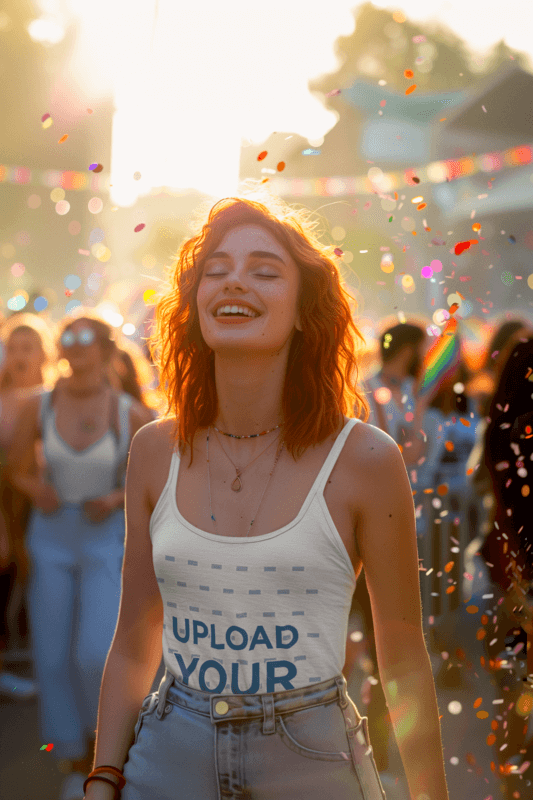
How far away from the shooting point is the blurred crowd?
352 cm

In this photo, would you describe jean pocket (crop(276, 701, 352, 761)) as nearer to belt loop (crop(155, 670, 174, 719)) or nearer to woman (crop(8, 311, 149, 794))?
belt loop (crop(155, 670, 174, 719))

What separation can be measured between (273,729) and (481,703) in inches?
137

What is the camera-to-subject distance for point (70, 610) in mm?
3600

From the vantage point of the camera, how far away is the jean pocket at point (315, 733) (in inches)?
53.1

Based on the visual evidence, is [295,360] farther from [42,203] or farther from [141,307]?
[42,203]

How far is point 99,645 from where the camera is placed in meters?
3.46

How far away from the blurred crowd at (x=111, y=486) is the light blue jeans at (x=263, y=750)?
1648 mm

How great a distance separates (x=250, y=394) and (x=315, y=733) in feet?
2.14

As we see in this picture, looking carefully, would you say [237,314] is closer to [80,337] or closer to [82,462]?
[82,462]

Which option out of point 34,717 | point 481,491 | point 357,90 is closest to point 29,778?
point 34,717

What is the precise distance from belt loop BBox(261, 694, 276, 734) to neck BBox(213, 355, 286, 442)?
504 mm

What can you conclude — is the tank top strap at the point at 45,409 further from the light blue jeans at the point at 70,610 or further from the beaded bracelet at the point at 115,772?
the beaded bracelet at the point at 115,772

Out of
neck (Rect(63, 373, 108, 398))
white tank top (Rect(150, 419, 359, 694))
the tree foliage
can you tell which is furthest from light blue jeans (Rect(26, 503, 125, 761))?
the tree foliage

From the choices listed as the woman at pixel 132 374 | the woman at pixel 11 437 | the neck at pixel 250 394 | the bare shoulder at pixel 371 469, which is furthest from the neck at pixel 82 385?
the bare shoulder at pixel 371 469
